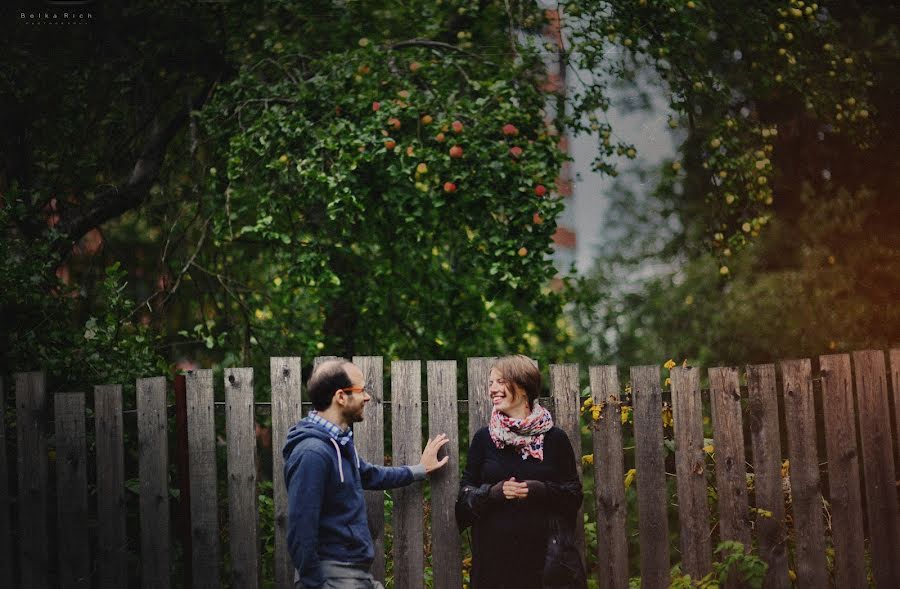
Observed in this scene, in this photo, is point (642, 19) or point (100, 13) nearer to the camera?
point (642, 19)

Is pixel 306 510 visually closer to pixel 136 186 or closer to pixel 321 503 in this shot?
pixel 321 503

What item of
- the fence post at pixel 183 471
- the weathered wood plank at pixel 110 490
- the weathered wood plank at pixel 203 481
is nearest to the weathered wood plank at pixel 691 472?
the weathered wood plank at pixel 203 481

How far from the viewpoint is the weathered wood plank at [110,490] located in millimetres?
4457

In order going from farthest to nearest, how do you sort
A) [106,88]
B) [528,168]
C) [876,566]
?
[106,88]
[528,168]
[876,566]

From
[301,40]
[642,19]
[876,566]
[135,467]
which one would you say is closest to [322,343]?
[301,40]

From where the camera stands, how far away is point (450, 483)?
4473 mm

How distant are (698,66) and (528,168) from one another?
8.34 feet

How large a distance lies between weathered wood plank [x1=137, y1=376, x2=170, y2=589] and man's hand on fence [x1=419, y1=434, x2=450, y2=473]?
136 cm

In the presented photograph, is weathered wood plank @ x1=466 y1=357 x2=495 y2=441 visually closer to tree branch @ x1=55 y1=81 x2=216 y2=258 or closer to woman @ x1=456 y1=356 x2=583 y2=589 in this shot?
woman @ x1=456 y1=356 x2=583 y2=589

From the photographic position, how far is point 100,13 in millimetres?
7859

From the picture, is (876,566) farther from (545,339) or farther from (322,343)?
(545,339)

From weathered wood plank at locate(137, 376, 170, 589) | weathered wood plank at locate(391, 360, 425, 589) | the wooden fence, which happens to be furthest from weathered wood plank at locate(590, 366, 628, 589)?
weathered wood plank at locate(137, 376, 170, 589)

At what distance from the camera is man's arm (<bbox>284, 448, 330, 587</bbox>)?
134 inches

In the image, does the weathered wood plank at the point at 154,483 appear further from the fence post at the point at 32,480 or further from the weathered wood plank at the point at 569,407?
the weathered wood plank at the point at 569,407
